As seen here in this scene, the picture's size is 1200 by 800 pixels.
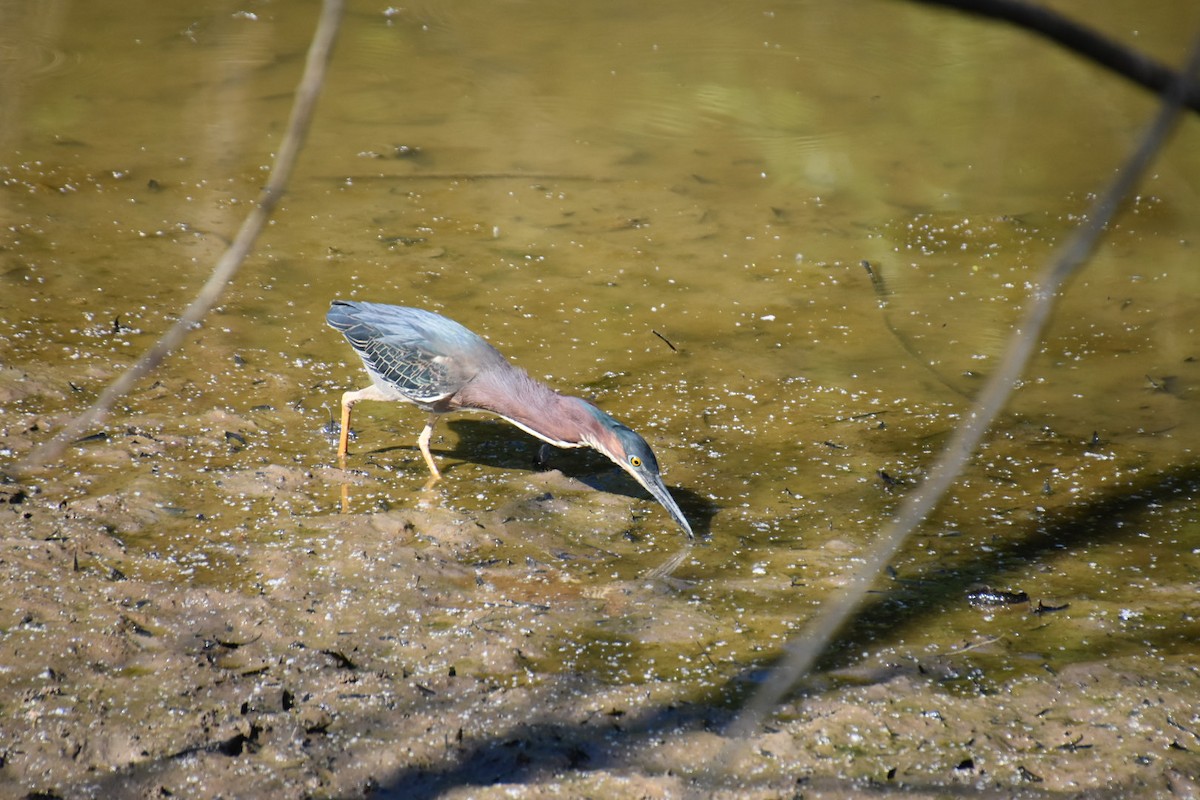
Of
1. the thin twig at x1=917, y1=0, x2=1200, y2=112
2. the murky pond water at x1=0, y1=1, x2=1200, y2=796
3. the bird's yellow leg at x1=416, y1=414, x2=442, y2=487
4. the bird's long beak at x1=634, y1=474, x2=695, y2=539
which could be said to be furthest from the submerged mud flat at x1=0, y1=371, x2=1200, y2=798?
the thin twig at x1=917, y1=0, x2=1200, y2=112

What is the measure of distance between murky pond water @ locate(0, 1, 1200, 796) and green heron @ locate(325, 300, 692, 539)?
22 cm

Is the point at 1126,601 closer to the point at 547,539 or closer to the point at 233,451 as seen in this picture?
the point at 547,539

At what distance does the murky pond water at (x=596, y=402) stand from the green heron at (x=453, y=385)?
0.72ft

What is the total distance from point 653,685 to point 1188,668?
1.61 meters

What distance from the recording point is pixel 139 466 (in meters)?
4.35

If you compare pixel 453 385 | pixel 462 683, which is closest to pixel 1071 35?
pixel 462 683

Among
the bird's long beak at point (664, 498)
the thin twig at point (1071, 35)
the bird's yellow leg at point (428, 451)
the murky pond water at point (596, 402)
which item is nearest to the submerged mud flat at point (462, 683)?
the murky pond water at point (596, 402)

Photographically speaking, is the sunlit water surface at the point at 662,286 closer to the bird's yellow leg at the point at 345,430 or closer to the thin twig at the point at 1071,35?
the bird's yellow leg at the point at 345,430

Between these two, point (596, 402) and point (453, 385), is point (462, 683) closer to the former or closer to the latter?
point (453, 385)

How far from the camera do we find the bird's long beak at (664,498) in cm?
416

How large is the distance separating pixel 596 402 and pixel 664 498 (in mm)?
1110

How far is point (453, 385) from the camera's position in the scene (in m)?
4.71

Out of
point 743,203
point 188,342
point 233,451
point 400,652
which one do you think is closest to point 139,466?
point 233,451

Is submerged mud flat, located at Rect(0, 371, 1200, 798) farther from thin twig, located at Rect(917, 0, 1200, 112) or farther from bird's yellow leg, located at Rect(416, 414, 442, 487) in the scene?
thin twig, located at Rect(917, 0, 1200, 112)
